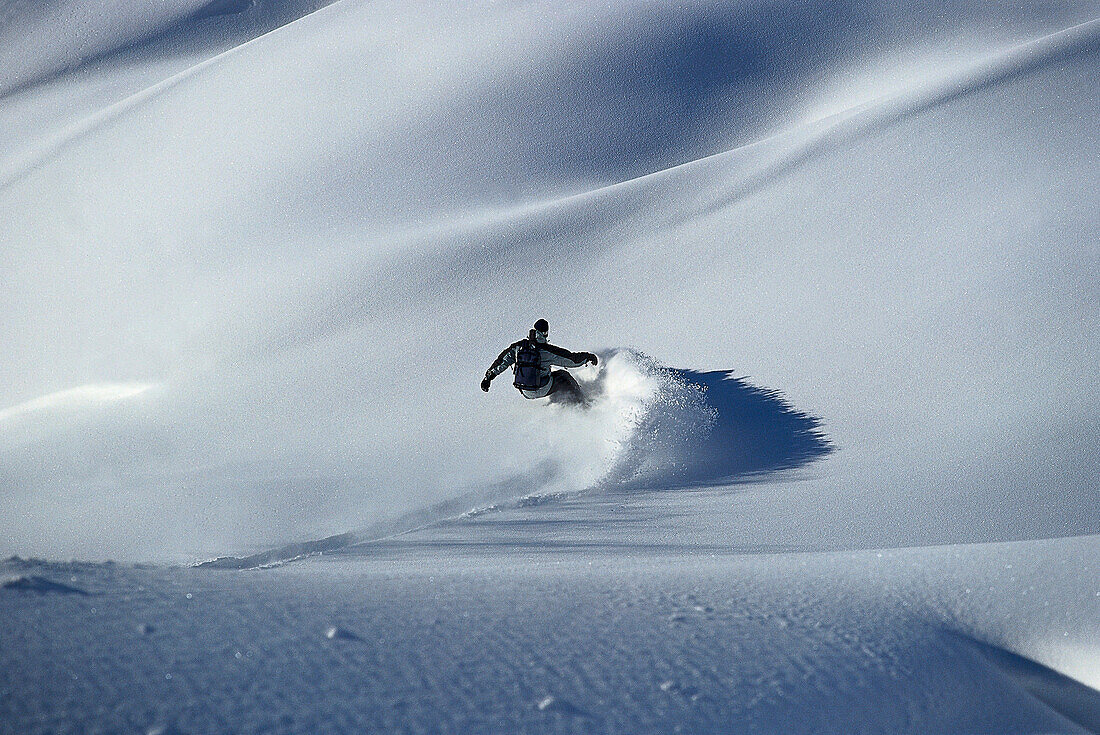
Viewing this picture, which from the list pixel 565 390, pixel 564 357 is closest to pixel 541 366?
pixel 564 357

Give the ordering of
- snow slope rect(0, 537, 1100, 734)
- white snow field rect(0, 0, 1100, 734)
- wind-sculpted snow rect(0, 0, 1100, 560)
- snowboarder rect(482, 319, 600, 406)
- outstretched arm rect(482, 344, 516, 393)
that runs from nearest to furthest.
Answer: snow slope rect(0, 537, 1100, 734)
white snow field rect(0, 0, 1100, 734)
wind-sculpted snow rect(0, 0, 1100, 560)
snowboarder rect(482, 319, 600, 406)
outstretched arm rect(482, 344, 516, 393)

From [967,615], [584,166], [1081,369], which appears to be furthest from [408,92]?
[967,615]

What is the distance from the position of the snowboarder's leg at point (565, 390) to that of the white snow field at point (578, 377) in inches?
7.3

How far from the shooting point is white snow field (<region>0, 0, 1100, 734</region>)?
2875mm

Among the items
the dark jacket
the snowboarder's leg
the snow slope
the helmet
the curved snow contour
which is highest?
the helmet

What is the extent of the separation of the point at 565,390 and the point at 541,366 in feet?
1.42

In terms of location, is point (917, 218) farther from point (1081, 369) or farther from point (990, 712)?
point (990, 712)

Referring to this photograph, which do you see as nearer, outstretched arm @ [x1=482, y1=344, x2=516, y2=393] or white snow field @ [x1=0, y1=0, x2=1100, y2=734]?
white snow field @ [x1=0, y1=0, x2=1100, y2=734]

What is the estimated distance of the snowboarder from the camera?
334 inches

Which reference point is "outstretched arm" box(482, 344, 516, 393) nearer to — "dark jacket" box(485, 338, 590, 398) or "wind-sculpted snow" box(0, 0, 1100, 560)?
"dark jacket" box(485, 338, 590, 398)

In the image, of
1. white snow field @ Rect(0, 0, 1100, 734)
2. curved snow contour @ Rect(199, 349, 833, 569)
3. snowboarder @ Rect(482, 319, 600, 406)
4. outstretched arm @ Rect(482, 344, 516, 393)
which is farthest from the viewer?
outstretched arm @ Rect(482, 344, 516, 393)

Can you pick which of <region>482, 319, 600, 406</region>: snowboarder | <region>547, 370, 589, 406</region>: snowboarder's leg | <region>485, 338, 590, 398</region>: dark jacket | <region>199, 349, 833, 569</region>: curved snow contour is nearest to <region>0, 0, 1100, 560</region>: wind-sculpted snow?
<region>199, 349, 833, 569</region>: curved snow contour

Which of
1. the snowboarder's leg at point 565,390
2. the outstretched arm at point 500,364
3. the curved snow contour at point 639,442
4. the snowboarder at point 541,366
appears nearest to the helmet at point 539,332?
the snowboarder at point 541,366

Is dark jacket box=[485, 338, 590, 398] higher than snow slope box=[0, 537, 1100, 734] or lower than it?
higher
